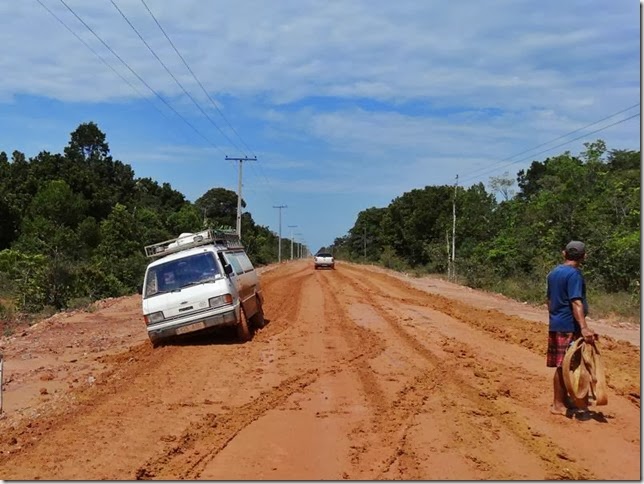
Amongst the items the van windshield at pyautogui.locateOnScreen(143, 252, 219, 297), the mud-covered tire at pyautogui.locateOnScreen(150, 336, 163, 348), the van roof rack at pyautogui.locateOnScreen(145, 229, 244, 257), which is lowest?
the mud-covered tire at pyautogui.locateOnScreen(150, 336, 163, 348)

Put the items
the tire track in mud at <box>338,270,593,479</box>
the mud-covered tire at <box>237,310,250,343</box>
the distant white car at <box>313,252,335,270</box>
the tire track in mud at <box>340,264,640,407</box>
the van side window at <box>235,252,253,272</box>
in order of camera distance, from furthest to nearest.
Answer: the distant white car at <box>313,252,335,270</box>, the van side window at <box>235,252,253,272</box>, the mud-covered tire at <box>237,310,250,343</box>, the tire track in mud at <box>340,264,640,407</box>, the tire track in mud at <box>338,270,593,479</box>

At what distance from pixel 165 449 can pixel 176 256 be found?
810 centimetres

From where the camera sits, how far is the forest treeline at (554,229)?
26297 mm

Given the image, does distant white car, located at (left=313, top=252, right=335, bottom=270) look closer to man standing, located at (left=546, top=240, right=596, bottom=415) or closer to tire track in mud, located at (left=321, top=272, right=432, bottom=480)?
tire track in mud, located at (left=321, top=272, right=432, bottom=480)

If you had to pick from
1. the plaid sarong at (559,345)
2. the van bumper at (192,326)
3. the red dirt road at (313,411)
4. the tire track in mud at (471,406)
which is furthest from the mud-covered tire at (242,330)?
the plaid sarong at (559,345)

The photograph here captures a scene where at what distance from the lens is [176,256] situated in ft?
45.9

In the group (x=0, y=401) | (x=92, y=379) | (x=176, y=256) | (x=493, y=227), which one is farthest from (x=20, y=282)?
(x=493, y=227)

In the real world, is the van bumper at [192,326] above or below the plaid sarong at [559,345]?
below

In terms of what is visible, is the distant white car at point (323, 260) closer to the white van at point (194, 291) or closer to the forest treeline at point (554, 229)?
the forest treeline at point (554, 229)

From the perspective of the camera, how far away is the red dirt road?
5734mm

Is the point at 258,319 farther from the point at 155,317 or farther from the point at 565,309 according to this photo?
the point at 565,309

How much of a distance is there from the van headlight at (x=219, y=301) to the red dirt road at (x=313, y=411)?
2.68 feet

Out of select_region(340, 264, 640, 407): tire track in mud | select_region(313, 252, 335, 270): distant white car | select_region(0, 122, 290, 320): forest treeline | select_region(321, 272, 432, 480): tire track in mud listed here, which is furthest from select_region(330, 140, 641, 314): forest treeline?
select_region(0, 122, 290, 320): forest treeline

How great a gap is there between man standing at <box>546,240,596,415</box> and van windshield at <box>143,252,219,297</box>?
7.71m
